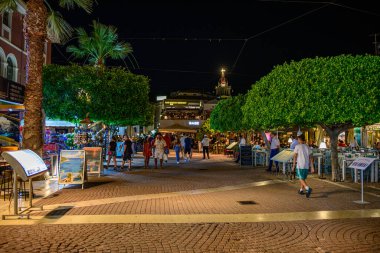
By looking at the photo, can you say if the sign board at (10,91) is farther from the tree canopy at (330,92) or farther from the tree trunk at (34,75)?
the tree canopy at (330,92)

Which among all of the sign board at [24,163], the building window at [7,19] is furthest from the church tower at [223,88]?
the sign board at [24,163]

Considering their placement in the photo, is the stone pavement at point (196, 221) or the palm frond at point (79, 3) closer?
the stone pavement at point (196, 221)

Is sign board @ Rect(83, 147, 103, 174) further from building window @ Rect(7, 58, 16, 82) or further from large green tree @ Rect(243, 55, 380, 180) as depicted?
building window @ Rect(7, 58, 16, 82)

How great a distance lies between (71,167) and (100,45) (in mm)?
12781

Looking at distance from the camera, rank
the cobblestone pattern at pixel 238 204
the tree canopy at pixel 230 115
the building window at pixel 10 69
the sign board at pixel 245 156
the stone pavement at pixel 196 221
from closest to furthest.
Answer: the stone pavement at pixel 196 221
the cobblestone pattern at pixel 238 204
the sign board at pixel 245 156
the building window at pixel 10 69
the tree canopy at pixel 230 115

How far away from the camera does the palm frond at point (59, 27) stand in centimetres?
1461

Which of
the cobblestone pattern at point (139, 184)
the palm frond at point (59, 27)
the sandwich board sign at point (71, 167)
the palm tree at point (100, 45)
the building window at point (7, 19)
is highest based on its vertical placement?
the building window at point (7, 19)

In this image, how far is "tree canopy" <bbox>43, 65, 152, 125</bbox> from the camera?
1978 centimetres

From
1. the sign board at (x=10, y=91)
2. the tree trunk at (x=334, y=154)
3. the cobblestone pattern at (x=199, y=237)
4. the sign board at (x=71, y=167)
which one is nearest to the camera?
the cobblestone pattern at (x=199, y=237)

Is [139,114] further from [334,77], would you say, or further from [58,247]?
[58,247]

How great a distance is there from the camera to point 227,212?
8781mm

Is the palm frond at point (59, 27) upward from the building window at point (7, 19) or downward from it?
downward

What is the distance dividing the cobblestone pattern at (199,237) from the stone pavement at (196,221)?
15mm

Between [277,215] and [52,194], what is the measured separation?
6520mm
